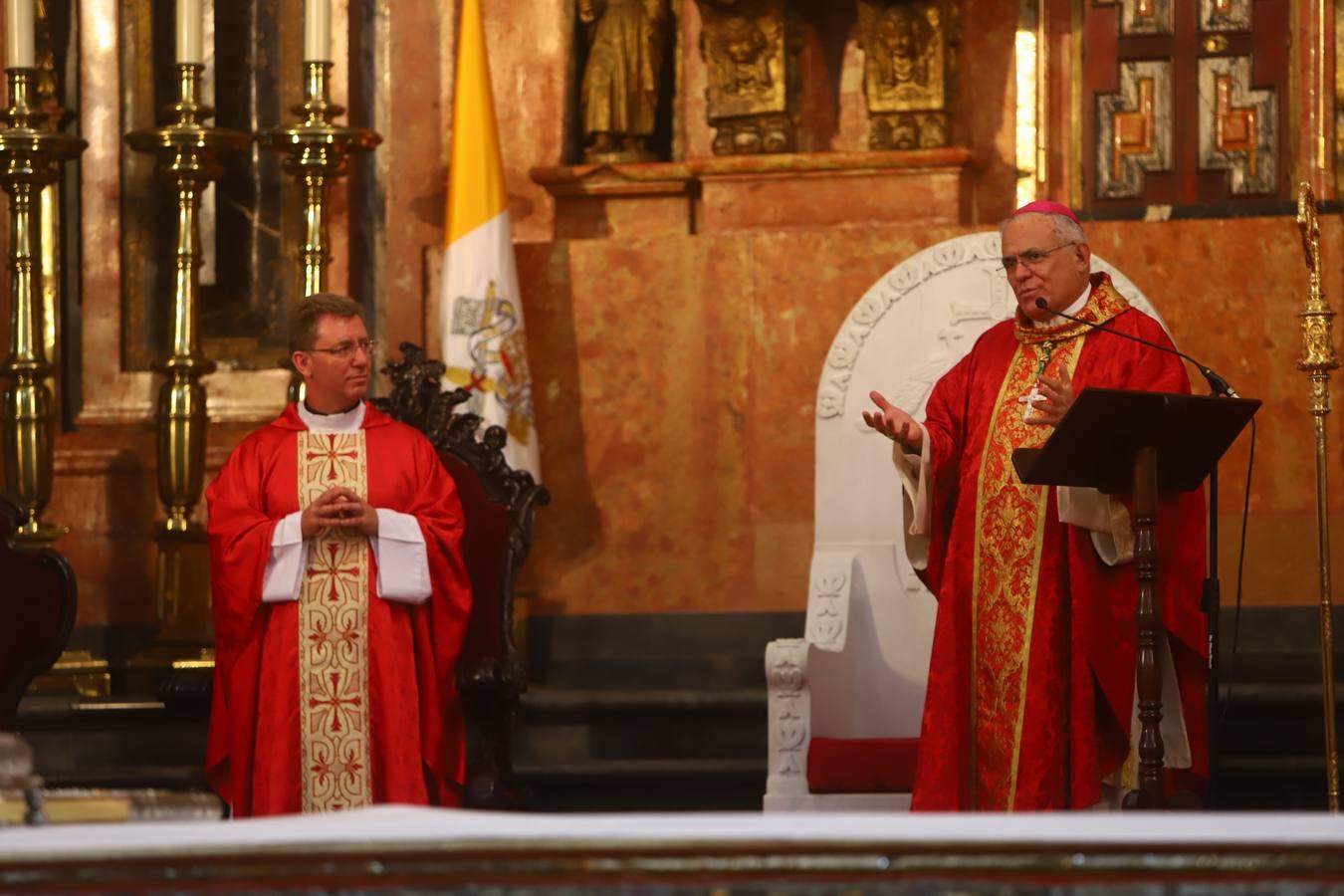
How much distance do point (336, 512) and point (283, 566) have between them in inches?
7.8

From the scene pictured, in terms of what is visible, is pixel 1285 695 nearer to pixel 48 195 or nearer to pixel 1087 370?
pixel 1087 370

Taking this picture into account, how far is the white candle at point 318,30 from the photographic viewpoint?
20.0 feet

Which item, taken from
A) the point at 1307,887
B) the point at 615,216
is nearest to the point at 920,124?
the point at 615,216

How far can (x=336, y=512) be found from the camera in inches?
193

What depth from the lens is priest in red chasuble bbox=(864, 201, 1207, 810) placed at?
459 centimetres

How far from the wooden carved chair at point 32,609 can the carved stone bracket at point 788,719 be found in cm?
171

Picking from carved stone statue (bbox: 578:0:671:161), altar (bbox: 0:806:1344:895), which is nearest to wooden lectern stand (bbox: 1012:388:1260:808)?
altar (bbox: 0:806:1344:895)

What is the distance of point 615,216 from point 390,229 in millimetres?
756

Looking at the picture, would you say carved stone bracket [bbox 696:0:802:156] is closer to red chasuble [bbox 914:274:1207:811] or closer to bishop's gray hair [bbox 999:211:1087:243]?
red chasuble [bbox 914:274:1207:811]

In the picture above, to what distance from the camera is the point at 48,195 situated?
7.08m

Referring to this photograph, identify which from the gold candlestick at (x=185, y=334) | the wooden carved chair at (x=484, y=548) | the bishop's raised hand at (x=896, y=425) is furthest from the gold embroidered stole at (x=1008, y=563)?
the gold candlestick at (x=185, y=334)

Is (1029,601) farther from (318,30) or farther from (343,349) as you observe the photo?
(318,30)

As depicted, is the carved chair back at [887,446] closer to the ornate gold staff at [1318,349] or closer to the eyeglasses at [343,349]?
the ornate gold staff at [1318,349]

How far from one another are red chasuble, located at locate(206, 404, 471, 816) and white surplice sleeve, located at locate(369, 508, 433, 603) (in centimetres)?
5
